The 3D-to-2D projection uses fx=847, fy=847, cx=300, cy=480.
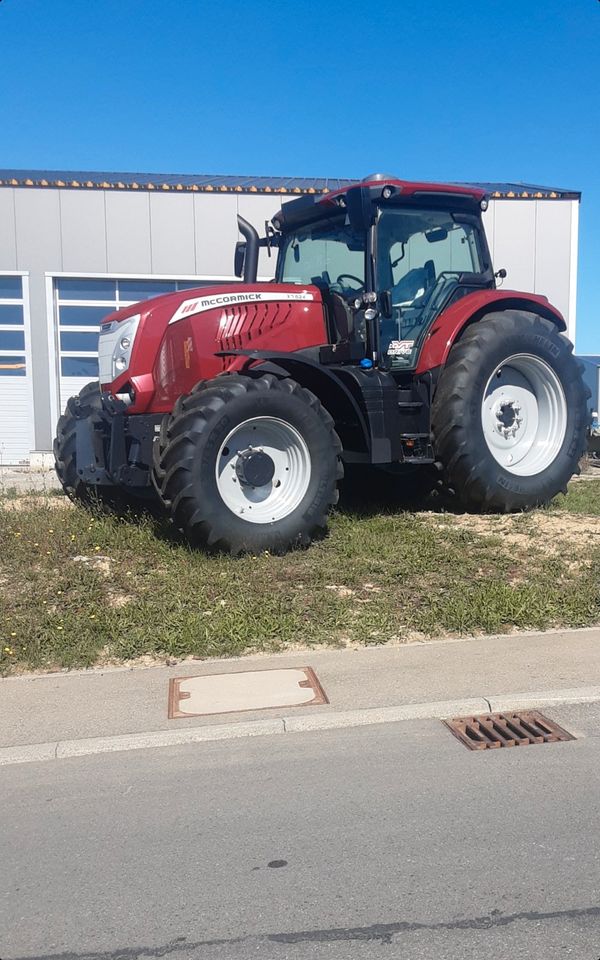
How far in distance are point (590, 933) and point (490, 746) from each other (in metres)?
1.45

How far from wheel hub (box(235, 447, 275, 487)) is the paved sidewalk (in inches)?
84.4

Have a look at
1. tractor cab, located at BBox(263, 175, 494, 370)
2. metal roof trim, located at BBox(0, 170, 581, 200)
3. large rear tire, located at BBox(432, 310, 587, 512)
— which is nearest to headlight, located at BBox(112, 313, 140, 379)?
tractor cab, located at BBox(263, 175, 494, 370)

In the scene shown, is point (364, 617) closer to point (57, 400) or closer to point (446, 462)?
point (446, 462)

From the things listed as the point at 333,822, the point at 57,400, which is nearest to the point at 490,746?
the point at 333,822

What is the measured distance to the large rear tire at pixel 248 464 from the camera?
675cm

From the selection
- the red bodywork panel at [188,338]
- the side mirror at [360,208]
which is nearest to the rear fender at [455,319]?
the side mirror at [360,208]

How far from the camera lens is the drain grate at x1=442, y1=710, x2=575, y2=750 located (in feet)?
14.0

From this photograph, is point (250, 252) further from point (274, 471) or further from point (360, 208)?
point (274, 471)

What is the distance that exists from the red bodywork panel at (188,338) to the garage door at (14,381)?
30.3 feet

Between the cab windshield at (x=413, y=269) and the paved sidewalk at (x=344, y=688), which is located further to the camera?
the cab windshield at (x=413, y=269)

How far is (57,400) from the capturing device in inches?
643

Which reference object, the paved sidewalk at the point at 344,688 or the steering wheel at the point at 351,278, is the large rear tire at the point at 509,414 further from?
the paved sidewalk at the point at 344,688

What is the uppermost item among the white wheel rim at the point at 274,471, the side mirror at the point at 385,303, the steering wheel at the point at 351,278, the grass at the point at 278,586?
the steering wheel at the point at 351,278

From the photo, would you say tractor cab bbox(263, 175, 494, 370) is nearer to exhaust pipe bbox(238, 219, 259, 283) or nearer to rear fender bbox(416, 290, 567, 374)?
rear fender bbox(416, 290, 567, 374)
